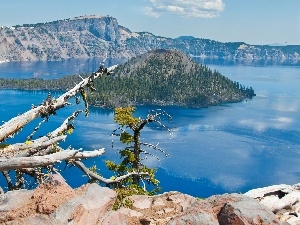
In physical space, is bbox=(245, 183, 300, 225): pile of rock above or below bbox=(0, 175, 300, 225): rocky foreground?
below

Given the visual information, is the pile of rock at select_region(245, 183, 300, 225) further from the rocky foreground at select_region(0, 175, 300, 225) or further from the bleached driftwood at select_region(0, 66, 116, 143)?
the bleached driftwood at select_region(0, 66, 116, 143)

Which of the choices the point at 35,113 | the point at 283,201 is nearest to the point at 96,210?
the point at 35,113

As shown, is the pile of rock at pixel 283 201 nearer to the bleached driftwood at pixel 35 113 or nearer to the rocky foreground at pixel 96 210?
the rocky foreground at pixel 96 210

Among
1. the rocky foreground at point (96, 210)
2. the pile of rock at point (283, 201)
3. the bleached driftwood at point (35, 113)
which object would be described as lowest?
the pile of rock at point (283, 201)

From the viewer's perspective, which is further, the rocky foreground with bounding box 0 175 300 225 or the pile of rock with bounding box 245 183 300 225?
the pile of rock with bounding box 245 183 300 225

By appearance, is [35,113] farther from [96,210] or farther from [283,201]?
[283,201]

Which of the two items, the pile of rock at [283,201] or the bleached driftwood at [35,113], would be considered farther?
the pile of rock at [283,201]

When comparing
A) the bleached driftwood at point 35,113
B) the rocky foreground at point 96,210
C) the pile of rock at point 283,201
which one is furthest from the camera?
the pile of rock at point 283,201

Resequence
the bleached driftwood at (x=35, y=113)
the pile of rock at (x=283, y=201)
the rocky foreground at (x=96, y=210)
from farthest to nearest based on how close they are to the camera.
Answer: the pile of rock at (x=283, y=201) → the rocky foreground at (x=96, y=210) → the bleached driftwood at (x=35, y=113)

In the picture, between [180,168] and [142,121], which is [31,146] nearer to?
[142,121]

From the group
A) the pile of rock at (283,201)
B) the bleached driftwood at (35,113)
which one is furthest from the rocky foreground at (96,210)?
the bleached driftwood at (35,113)

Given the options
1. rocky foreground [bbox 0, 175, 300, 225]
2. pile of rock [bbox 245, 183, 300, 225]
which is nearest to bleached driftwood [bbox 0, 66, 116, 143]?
rocky foreground [bbox 0, 175, 300, 225]

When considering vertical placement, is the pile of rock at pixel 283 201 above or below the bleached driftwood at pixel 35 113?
below

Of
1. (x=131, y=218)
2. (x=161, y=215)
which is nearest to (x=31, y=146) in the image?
(x=131, y=218)
